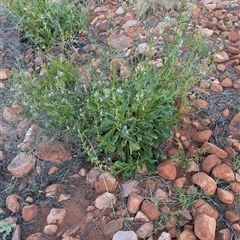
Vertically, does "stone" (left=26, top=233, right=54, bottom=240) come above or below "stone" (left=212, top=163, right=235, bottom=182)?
above

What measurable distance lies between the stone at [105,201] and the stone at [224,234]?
525 millimetres

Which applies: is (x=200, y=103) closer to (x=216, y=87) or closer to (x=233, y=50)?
(x=216, y=87)

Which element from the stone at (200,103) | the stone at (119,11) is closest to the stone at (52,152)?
the stone at (200,103)

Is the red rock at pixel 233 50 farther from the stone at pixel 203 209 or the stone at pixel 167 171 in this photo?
the stone at pixel 203 209

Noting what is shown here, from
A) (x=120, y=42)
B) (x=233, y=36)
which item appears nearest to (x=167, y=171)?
(x=120, y=42)

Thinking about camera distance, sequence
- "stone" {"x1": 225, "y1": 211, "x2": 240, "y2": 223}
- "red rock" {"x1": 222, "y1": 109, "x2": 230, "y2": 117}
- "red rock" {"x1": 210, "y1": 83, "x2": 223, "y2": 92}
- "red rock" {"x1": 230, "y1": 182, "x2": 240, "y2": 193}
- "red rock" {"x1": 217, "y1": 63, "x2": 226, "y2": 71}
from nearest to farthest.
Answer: "stone" {"x1": 225, "y1": 211, "x2": 240, "y2": 223} < "red rock" {"x1": 230, "y1": 182, "x2": 240, "y2": 193} < "red rock" {"x1": 222, "y1": 109, "x2": 230, "y2": 117} < "red rock" {"x1": 210, "y1": 83, "x2": 223, "y2": 92} < "red rock" {"x1": 217, "y1": 63, "x2": 226, "y2": 71}

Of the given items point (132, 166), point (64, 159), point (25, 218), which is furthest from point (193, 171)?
point (25, 218)

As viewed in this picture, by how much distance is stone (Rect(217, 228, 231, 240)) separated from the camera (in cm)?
178

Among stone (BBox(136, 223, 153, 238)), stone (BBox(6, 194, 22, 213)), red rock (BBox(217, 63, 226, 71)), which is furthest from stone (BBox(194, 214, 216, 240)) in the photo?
red rock (BBox(217, 63, 226, 71))

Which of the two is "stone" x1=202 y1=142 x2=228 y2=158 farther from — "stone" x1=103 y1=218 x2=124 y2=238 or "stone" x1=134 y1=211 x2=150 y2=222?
"stone" x1=103 y1=218 x2=124 y2=238

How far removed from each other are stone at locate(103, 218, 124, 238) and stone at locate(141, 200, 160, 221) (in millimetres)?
125

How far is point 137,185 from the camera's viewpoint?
1.97 metres

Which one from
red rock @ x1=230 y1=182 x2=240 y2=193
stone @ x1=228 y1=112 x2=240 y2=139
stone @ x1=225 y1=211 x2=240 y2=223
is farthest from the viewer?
stone @ x1=228 y1=112 x2=240 y2=139

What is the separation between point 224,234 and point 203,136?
1.90ft
